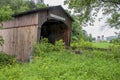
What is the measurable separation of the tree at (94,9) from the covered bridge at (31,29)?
195 cm

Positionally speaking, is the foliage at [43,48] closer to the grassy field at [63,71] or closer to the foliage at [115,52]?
the grassy field at [63,71]

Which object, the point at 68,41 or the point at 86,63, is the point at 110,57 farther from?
the point at 68,41

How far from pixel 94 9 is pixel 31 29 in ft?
13.7

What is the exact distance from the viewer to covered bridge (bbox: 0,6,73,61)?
12914 millimetres

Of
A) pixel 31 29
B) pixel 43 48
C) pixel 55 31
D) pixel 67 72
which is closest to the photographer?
pixel 67 72

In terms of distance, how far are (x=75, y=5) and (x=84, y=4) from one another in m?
0.52

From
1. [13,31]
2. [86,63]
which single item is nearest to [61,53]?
[86,63]

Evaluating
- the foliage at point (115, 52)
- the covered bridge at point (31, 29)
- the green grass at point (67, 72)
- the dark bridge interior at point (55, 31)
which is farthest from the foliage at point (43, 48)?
the dark bridge interior at point (55, 31)

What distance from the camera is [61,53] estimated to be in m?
11.3

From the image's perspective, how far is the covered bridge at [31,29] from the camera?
12.9m

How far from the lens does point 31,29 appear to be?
13141 millimetres

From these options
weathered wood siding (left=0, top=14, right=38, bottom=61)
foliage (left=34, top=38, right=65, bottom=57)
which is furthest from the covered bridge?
foliage (left=34, top=38, right=65, bottom=57)

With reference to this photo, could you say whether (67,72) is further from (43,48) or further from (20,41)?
(20,41)

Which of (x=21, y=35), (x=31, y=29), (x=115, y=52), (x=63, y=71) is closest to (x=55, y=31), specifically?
(x=21, y=35)
